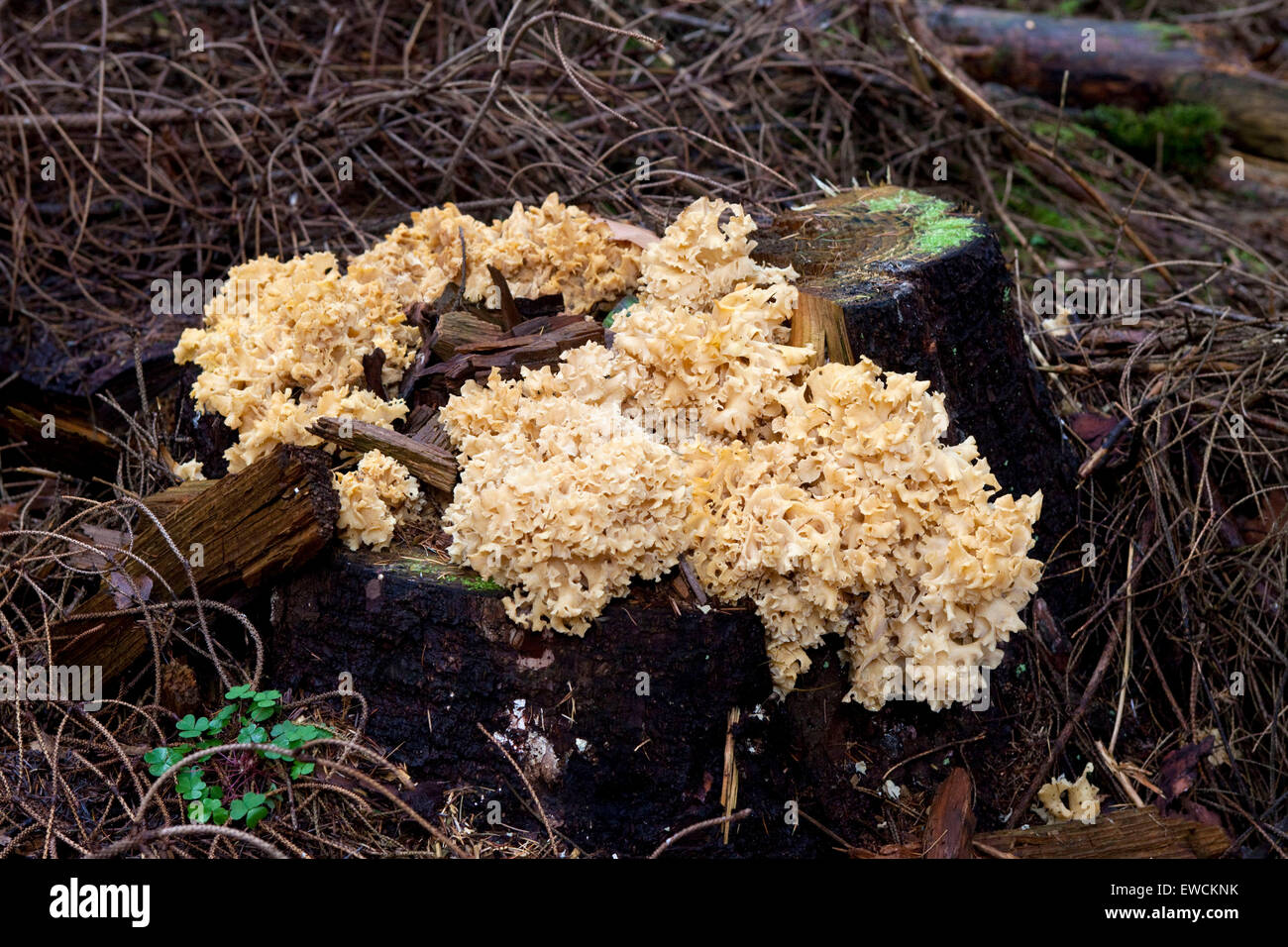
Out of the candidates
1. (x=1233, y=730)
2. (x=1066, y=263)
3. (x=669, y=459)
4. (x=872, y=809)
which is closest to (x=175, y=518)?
(x=669, y=459)

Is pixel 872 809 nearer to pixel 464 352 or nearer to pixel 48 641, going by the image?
pixel 464 352

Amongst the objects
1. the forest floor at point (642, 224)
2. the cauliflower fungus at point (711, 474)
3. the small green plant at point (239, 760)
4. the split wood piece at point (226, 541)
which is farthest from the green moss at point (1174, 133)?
the small green plant at point (239, 760)

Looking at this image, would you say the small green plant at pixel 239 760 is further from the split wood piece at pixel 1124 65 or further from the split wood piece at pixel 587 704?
the split wood piece at pixel 1124 65

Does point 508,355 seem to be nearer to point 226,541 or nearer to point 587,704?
point 226,541

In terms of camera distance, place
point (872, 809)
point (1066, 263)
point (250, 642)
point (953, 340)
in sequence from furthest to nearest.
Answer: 1. point (1066, 263)
2. point (953, 340)
3. point (250, 642)
4. point (872, 809)

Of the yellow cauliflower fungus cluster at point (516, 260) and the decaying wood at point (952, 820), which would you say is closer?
the decaying wood at point (952, 820)

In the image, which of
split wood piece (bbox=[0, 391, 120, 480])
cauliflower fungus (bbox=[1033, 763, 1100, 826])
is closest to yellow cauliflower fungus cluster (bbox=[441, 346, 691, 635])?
cauliflower fungus (bbox=[1033, 763, 1100, 826])

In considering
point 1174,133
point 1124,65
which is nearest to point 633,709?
point 1174,133
